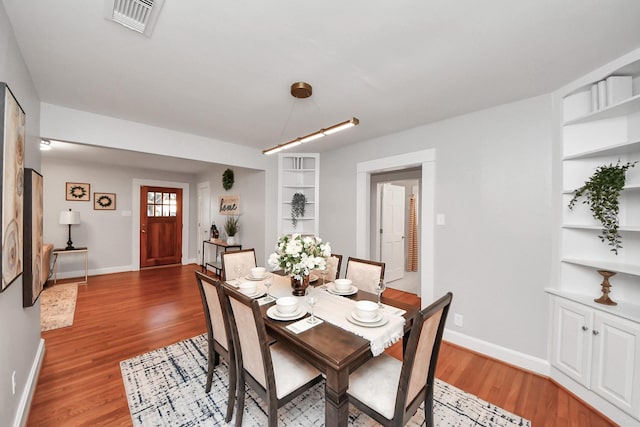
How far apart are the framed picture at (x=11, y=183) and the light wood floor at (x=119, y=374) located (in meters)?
1.06

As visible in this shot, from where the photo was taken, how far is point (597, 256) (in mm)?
2078

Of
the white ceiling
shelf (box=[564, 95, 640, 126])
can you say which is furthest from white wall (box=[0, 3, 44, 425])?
shelf (box=[564, 95, 640, 126])

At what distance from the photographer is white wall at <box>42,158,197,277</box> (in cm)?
503

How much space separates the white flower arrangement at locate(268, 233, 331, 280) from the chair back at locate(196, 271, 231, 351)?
450mm

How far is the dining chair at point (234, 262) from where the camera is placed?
2.84 metres

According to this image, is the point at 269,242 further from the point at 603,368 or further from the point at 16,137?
the point at 603,368

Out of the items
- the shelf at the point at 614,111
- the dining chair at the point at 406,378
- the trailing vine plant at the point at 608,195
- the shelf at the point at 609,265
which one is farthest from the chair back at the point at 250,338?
the shelf at the point at 614,111

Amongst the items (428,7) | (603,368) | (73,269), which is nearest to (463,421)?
(603,368)

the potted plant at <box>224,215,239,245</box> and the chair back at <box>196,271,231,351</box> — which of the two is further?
the potted plant at <box>224,215,239,245</box>

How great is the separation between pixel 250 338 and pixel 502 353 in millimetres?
2424

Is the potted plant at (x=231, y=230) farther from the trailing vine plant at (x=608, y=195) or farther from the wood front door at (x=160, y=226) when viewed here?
the trailing vine plant at (x=608, y=195)

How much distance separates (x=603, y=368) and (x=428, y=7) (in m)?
2.60

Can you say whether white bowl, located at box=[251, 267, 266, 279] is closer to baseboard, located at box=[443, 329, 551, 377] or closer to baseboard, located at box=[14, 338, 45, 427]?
baseboard, located at box=[14, 338, 45, 427]

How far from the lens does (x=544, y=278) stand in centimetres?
225
